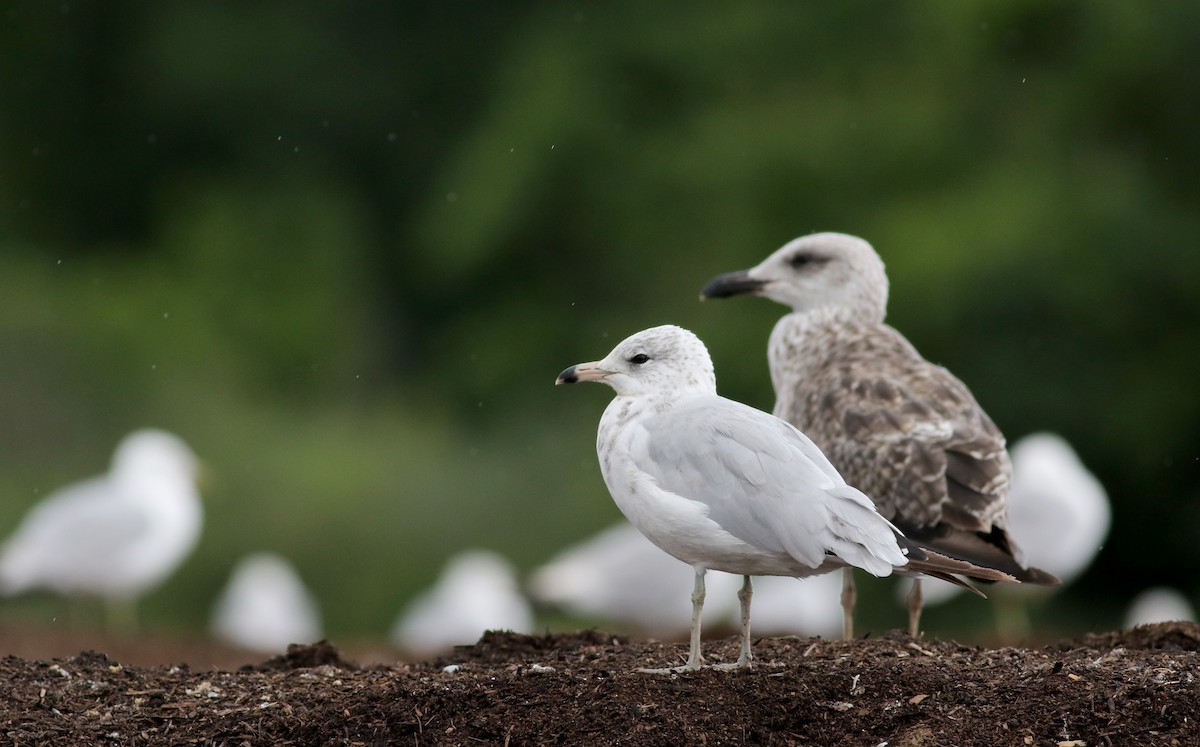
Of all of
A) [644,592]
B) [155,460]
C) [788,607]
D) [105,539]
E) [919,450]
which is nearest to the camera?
[919,450]

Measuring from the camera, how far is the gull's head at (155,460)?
10.2 m

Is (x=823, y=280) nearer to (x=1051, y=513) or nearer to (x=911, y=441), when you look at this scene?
(x=911, y=441)

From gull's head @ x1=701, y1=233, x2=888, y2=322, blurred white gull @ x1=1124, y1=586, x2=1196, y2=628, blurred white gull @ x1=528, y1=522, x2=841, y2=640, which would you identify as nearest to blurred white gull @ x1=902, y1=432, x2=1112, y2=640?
blurred white gull @ x1=528, y1=522, x2=841, y2=640

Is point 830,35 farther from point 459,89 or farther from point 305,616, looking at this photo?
point 305,616

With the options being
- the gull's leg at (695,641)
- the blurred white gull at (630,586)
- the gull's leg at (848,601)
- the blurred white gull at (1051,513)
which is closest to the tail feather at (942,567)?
the gull's leg at (695,641)

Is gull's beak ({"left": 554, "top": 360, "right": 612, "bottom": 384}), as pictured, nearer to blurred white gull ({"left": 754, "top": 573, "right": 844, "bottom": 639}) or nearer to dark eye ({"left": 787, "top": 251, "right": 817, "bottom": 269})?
dark eye ({"left": 787, "top": 251, "right": 817, "bottom": 269})

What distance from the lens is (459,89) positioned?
1831cm

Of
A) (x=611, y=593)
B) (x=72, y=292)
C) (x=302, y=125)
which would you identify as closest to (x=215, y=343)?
(x=72, y=292)

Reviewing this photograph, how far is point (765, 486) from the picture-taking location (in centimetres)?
396

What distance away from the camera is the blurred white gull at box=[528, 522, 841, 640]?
29.6 ft

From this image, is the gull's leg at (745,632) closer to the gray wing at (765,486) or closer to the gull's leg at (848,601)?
the gray wing at (765,486)

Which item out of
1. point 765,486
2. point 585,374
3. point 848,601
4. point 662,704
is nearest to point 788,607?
point 848,601

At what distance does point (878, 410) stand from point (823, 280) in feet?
3.27

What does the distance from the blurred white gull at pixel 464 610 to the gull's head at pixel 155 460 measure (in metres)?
1.66
